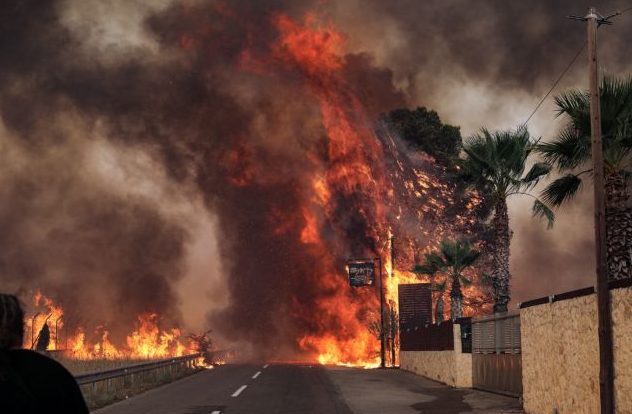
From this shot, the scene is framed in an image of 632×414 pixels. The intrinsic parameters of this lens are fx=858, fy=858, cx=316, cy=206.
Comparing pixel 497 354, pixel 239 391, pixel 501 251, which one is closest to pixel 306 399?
pixel 239 391

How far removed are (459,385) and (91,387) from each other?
13.3 meters

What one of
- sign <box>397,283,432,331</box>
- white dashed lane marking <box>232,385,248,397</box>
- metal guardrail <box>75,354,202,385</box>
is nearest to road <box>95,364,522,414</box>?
white dashed lane marking <box>232,385,248,397</box>

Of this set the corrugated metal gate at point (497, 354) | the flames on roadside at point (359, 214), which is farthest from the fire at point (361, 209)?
the corrugated metal gate at point (497, 354)

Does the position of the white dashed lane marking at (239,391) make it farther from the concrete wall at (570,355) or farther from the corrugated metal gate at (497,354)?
the concrete wall at (570,355)

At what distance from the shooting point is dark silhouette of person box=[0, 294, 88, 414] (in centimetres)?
333

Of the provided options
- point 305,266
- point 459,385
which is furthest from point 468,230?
point 459,385

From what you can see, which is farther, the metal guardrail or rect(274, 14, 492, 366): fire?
rect(274, 14, 492, 366): fire

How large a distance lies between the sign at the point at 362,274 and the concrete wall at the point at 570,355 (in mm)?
35985

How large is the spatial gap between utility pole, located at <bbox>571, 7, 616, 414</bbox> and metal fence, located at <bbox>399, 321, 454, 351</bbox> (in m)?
16.5

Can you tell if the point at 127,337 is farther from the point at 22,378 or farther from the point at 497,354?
the point at 22,378

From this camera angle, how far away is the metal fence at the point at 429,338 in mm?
33034

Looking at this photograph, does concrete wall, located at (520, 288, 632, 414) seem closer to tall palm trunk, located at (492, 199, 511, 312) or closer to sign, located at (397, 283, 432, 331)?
tall palm trunk, located at (492, 199, 511, 312)

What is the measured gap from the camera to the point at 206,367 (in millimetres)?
49250

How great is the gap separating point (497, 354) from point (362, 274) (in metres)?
31.2
